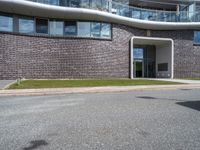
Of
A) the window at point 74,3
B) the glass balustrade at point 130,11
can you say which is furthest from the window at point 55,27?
the window at point 74,3

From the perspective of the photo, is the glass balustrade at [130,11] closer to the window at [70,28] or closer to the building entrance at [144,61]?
the window at [70,28]

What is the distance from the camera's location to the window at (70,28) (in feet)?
79.6

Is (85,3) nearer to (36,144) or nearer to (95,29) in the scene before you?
(95,29)

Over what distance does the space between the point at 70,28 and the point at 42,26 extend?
2.75 meters

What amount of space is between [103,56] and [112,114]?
1779cm

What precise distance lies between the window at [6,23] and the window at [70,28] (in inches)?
204

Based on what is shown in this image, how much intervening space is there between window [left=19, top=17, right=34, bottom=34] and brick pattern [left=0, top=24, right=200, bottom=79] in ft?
2.29

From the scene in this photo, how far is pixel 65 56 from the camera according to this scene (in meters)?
23.9

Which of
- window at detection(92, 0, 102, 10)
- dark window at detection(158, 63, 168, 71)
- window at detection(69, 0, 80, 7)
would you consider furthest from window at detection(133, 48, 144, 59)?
window at detection(69, 0, 80, 7)

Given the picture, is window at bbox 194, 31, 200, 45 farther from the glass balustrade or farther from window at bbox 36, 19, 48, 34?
window at bbox 36, 19, 48, 34

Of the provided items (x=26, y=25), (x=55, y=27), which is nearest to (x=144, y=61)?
(x=55, y=27)

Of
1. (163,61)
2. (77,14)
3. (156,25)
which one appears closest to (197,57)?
(163,61)

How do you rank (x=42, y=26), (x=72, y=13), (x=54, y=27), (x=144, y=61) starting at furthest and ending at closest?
(x=144, y=61) → (x=54, y=27) → (x=42, y=26) → (x=72, y=13)

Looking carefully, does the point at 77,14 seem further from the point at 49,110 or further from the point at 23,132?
the point at 23,132
